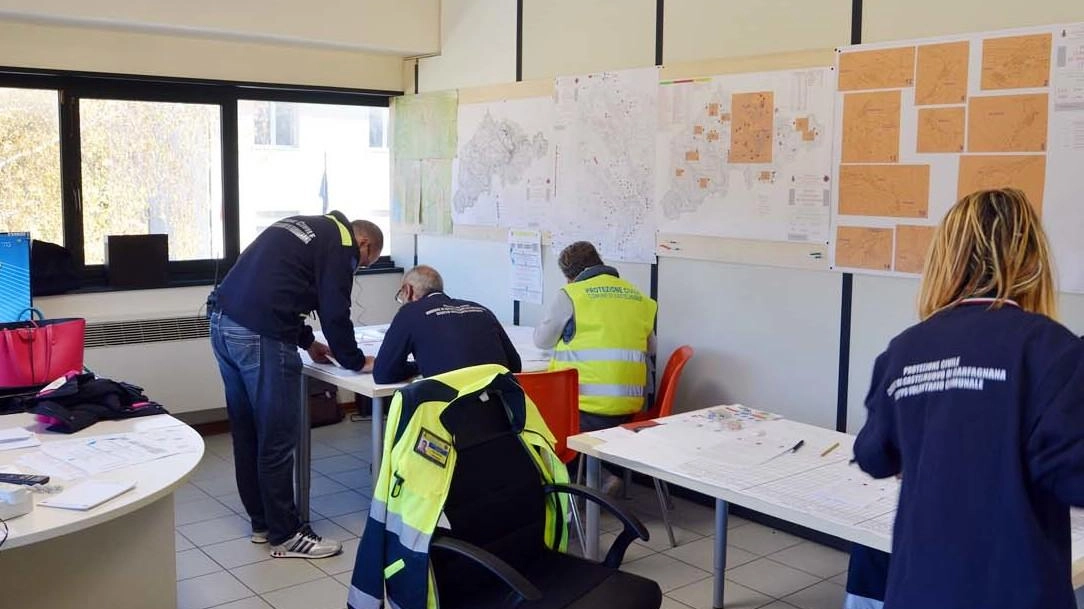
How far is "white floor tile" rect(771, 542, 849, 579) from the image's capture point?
13.9 feet

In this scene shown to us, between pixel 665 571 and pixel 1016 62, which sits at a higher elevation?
pixel 1016 62

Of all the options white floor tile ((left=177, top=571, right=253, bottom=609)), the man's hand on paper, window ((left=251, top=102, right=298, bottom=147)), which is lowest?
white floor tile ((left=177, top=571, right=253, bottom=609))

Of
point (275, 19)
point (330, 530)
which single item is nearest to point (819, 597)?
point (330, 530)

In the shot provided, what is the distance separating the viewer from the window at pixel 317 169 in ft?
21.2

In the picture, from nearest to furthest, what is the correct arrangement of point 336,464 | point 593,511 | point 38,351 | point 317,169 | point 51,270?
point 593,511
point 38,351
point 51,270
point 336,464
point 317,169

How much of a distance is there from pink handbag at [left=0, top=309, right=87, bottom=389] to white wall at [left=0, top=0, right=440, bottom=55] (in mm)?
2108

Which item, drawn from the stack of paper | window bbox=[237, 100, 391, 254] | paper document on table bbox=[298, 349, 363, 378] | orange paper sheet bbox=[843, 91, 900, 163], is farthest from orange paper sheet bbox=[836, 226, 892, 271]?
window bbox=[237, 100, 391, 254]

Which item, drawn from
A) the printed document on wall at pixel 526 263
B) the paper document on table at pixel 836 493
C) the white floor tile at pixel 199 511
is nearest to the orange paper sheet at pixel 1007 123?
the paper document on table at pixel 836 493

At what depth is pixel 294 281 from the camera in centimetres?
419

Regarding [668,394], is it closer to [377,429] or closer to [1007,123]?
[377,429]

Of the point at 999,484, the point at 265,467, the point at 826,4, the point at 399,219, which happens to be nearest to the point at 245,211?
the point at 399,219

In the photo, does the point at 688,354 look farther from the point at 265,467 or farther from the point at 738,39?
the point at 265,467

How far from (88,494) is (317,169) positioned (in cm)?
444

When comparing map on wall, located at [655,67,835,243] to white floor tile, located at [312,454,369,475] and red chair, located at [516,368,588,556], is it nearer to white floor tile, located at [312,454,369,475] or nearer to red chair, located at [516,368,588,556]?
red chair, located at [516,368,588,556]
